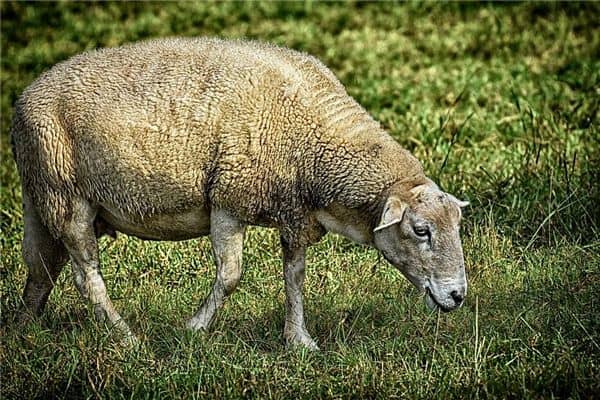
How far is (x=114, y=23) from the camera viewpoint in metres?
13.6

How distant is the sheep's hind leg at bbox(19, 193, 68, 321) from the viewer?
6.83 metres

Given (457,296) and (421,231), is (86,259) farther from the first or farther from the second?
(457,296)

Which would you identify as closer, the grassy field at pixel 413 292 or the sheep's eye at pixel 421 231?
the grassy field at pixel 413 292

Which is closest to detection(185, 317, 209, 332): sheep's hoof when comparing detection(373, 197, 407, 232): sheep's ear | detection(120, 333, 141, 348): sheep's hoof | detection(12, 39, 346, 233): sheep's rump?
detection(120, 333, 141, 348): sheep's hoof

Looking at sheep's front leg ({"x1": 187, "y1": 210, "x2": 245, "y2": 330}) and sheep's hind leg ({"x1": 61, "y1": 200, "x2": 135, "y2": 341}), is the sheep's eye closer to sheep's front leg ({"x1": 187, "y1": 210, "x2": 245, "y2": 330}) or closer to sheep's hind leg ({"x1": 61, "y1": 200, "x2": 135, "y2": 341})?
sheep's front leg ({"x1": 187, "y1": 210, "x2": 245, "y2": 330})

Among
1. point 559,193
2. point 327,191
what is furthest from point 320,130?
point 559,193

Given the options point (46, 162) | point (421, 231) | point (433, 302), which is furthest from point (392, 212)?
point (46, 162)

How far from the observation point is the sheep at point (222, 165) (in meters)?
6.03

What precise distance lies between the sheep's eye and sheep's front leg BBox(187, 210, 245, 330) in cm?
95

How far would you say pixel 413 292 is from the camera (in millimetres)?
6797

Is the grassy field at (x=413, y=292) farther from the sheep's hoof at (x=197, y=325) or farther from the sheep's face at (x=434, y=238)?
the sheep's face at (x=434, y=238)

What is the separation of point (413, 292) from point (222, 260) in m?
1.17

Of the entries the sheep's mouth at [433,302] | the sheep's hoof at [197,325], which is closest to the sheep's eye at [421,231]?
the sheep's mouth at [433,302]

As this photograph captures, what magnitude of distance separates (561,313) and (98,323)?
243 cm
